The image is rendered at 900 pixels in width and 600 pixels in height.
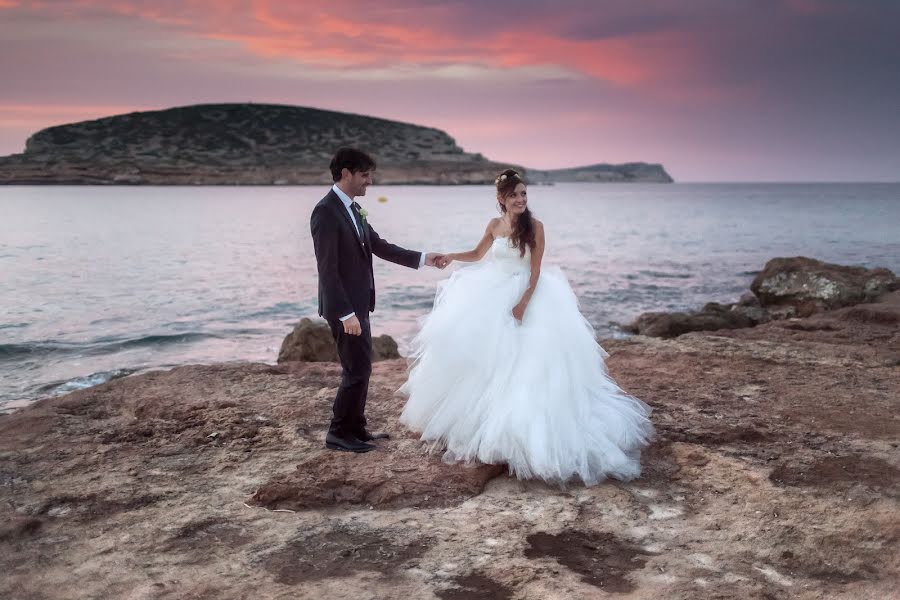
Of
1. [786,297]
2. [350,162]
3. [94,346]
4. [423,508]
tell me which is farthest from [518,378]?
[94,346]

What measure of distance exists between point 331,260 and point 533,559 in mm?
2745

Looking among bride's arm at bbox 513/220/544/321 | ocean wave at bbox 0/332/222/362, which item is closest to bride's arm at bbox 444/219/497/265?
bride's arm at bbox 513/220/544/321

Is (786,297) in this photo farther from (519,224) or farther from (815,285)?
(519,224)

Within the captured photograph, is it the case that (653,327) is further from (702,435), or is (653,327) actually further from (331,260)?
(331,260)

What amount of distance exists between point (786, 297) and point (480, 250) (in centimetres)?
1147

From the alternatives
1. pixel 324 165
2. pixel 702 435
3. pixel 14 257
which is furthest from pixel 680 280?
pixel 324 165

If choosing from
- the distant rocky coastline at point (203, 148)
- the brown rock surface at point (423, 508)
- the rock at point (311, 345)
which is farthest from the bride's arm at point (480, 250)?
the distant rocky coastline at point (203, 148)

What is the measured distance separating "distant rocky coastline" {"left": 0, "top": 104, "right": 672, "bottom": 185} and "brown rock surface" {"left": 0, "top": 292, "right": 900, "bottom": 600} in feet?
Result: 449

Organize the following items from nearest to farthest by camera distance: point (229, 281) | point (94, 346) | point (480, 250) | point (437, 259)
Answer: point (480, 250) < point (437, 259) < point (94, 346) < point (229, 281)

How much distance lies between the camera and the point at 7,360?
42.8ft

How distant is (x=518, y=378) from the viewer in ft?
17.9

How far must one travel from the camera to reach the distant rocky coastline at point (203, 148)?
133 m

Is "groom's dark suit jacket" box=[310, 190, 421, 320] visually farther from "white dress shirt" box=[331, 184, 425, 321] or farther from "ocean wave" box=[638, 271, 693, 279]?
"ocean wave" box=[638, 271, 693, 279]

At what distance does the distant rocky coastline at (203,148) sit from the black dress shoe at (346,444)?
137 metres
